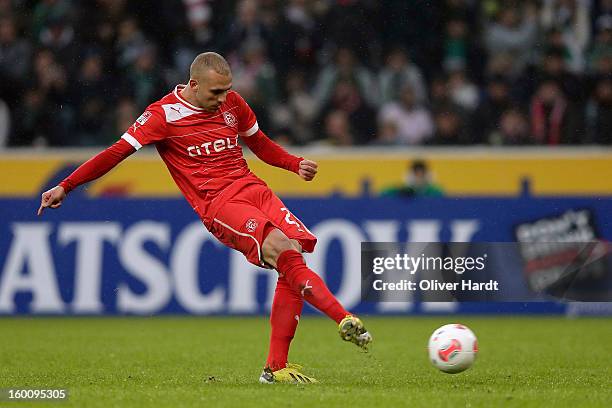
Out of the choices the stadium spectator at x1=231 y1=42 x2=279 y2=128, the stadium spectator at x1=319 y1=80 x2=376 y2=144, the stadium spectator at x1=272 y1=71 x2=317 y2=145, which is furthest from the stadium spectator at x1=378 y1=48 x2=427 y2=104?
the stadium spectator at x1=231 y1=42 x2=279 y2=128

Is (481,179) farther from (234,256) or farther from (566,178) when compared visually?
(234,256)

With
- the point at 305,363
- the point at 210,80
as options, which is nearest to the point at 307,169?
the point at 210,80

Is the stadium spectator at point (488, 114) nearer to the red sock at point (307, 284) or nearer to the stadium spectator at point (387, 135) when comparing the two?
the stadium spectator at point (387, 135)

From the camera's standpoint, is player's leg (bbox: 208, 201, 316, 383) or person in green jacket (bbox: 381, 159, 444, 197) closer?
player's leg (bbox: 208, 201, 316, 383)

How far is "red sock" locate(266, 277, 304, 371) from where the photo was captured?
759 cm

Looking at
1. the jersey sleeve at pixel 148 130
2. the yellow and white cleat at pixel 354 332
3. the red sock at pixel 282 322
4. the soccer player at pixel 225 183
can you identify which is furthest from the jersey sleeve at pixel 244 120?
the yellow and white cleat at pixel 354 332

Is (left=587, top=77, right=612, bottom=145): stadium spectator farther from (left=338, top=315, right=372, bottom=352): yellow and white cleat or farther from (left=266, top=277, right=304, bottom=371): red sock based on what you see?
(left=338, top=315, right=372, bottom=352): yellow and white cleat

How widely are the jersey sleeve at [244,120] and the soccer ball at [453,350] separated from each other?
1951 millimetres

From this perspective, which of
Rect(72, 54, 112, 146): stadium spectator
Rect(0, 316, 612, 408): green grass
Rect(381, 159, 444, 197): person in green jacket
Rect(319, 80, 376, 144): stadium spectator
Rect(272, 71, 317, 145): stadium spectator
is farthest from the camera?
Rect(72, 54, 112, 146): stadium spectator

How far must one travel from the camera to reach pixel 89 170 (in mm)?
7457

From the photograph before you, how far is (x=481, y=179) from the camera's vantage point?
51.5 feet

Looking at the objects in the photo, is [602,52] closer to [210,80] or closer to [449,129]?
[449,129]

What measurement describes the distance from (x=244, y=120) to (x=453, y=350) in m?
2.14

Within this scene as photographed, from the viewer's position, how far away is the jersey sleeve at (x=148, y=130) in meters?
7.60
